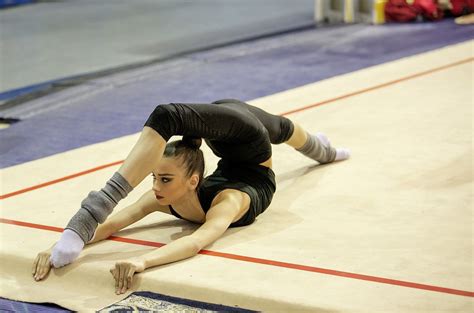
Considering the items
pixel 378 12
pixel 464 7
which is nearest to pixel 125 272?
pixel 378 12

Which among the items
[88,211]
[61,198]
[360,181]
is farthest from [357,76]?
[88,211]

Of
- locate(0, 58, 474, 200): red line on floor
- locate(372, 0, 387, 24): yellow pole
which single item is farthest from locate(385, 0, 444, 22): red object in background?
locate(0, 58, 474, 200): red line on floor

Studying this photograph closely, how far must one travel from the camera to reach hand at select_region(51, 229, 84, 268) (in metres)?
2.97

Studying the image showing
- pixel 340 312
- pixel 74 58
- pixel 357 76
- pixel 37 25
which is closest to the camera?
pixel 340 312

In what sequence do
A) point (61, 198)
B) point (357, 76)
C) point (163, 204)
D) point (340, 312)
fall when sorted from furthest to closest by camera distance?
point (357, 76)
point (61, 198)
point (163, 204)
point (340, 312)

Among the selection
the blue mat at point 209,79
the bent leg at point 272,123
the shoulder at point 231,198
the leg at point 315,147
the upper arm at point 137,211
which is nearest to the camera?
the shoulder at point 231,198

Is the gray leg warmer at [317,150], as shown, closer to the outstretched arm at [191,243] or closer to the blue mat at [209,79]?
the outstretched arm at [191,243]

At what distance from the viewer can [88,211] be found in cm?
296

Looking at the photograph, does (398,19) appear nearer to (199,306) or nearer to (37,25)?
(37,25)

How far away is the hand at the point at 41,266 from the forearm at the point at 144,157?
0.40m

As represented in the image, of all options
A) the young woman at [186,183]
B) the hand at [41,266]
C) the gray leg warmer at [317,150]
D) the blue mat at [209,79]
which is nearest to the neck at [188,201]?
the young woman at [186,183]

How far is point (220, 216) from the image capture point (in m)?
3.13

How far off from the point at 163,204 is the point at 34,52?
488 centimetres

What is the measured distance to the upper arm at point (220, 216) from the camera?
307 centimetres
